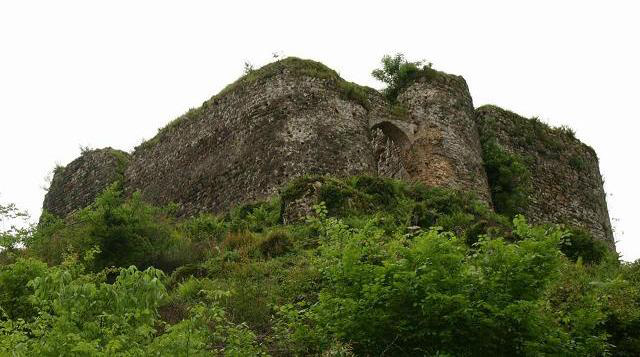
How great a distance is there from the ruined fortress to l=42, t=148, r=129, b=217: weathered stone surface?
3.1 inches

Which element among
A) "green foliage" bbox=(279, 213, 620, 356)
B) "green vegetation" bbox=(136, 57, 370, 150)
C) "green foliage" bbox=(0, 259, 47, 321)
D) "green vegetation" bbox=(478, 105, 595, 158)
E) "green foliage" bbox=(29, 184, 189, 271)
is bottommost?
"green foliage" bbox=(279, 213, 620, 356)

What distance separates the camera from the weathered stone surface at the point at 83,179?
82.2ft

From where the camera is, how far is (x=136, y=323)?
7281 mm

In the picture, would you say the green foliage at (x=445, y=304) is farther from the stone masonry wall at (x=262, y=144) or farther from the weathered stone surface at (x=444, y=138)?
the weathered stone surface at (x=444, y=138)

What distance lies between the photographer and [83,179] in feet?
84.5

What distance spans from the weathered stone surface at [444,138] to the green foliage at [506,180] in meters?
0.42

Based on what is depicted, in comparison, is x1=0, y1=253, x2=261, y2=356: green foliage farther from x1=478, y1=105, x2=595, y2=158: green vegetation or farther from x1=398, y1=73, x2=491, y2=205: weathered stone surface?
x1=478, y1=105, x2=595, y2=158: green vegetation

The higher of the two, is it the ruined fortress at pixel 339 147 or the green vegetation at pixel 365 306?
the ruined fortress at pixel 339 147

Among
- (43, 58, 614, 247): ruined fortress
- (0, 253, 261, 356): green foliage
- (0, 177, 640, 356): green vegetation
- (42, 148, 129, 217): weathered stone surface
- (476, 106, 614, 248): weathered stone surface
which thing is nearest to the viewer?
(0, 253, 261, 356): green foliage

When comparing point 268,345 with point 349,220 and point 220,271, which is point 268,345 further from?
point 349,220

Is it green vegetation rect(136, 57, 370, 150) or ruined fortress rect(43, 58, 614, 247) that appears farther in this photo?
green vegetation rect(136, 57, 370, 150)

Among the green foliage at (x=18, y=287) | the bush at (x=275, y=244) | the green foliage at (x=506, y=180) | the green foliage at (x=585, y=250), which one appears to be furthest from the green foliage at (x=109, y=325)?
the green foliage at (x=506, y=180)

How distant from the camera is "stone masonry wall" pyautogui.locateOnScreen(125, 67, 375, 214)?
19.3 metres

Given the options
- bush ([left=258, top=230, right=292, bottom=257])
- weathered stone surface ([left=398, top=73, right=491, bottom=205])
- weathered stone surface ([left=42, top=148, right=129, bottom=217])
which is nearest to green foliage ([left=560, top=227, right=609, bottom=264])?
weathered stone surface ([left=398, top=73, right=491, bottom=205])
